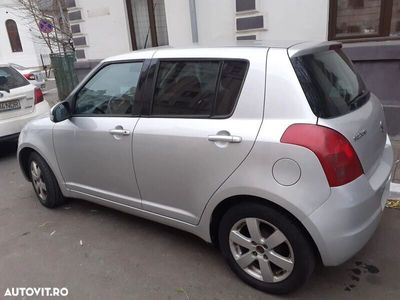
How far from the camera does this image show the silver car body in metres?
2.27

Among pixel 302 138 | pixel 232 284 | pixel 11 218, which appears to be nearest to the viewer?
pixel 302 138

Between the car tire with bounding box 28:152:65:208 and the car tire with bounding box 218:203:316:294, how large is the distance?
7.02ft

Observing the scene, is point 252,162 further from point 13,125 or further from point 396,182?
point 13,125

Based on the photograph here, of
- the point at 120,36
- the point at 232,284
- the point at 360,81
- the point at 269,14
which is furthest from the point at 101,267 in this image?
the point at 120,36

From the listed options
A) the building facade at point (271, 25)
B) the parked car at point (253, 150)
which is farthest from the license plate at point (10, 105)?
the parked car at point (253, 150)

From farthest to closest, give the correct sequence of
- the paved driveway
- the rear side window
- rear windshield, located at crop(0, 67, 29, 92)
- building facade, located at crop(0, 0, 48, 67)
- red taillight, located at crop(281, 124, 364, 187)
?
1. building facade, located at crop(0, 0, 48, 67)
2. rear windshield, located at crop(0, 67, 29, 92)
3. the paved driveway
4. the rear side window
5. red taillight, located at crop(281, 124, 364, 187)

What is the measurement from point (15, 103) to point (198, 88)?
453cm

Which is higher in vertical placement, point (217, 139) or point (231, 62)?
point (231, 62)

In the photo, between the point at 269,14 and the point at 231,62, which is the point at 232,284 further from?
the point at 269,14

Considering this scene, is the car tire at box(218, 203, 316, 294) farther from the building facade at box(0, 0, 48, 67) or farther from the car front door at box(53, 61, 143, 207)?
the building facade at box(0, 0, 48, 67)

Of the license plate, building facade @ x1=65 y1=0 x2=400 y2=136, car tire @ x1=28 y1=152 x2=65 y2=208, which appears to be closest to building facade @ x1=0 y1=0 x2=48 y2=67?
building facade @ x1=65 y1=0 x2=400 y2=136

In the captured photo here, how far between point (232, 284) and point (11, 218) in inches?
104

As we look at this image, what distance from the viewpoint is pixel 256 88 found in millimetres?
2447

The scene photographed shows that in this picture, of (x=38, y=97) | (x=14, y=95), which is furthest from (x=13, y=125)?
(x=38, y=97)
